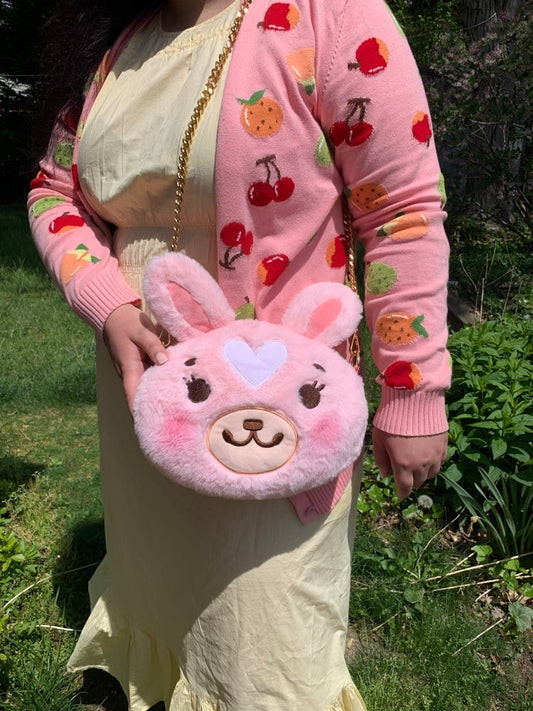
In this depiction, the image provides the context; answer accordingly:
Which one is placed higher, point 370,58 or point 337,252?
point 370,58

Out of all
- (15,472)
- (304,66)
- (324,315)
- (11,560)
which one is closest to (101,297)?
(324,315)

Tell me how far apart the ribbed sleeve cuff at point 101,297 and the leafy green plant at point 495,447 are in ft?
5.57

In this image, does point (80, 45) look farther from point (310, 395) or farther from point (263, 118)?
point (310, 395)

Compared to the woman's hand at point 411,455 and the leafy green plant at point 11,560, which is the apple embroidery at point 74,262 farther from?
the leafy green plant at point 11,560

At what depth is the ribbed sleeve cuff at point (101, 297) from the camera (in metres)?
1.24

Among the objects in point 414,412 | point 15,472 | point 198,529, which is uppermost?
point 414,412

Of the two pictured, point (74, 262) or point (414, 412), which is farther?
point (74, 262)

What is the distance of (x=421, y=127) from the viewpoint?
107 centimetres

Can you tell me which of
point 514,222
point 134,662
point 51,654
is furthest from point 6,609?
point 514,222

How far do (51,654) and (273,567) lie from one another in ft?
4.22

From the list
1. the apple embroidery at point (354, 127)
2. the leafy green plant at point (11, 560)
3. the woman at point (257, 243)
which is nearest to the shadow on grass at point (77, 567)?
the leafy green plant at point (11, 560)

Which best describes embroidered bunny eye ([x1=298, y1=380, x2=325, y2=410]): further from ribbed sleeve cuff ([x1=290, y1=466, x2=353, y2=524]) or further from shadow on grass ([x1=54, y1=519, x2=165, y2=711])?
shadow on grass ([x1=54, y1=519, x2=165, y2=711])

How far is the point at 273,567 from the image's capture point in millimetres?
1226

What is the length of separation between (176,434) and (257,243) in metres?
0.35
